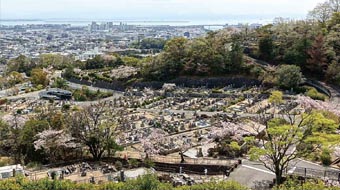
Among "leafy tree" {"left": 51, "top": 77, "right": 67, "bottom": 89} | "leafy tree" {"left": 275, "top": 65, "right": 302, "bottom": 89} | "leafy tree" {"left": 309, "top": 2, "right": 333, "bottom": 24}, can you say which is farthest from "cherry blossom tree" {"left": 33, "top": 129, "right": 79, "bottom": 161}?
"leafy tree" {"left": 309, "top": 2, "right": 333, "bottom": 24}

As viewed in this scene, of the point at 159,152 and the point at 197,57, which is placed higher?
the point at 197,57

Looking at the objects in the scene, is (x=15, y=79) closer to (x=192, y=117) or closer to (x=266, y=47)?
(x=266, y=47)

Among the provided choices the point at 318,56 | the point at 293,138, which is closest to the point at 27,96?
the point at 318,56

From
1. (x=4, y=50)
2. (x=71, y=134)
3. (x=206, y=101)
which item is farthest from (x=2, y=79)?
(x=4, y=50)

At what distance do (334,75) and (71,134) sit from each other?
24.8m

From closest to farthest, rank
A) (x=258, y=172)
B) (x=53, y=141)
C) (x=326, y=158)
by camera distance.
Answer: (x=258, y=172) → (x=326, y=158) → (x=53, y=141)

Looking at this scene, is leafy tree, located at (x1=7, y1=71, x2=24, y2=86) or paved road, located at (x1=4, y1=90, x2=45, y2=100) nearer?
paved road, located at (x1=4, y1=90, x2=45, y2=100)

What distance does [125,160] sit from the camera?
21.6 m

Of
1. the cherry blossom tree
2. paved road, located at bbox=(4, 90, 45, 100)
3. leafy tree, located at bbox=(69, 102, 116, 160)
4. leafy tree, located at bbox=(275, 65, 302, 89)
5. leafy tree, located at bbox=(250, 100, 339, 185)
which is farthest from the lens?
paved road, located at bbox=(4, 90, 45, 100)

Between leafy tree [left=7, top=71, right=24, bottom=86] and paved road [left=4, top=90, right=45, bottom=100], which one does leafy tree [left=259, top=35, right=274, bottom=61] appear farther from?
leafy tree [left=7, top=71, right=24, bottom=86]

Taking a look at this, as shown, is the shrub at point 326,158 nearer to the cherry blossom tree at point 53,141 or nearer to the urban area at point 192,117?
the urban area at point 192,117

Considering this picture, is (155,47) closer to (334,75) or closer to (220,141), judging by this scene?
(334,75)

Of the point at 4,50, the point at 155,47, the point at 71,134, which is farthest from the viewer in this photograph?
the point at 4,50

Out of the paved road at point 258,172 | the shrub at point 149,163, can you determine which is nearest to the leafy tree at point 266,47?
the paved road at point 258,172
